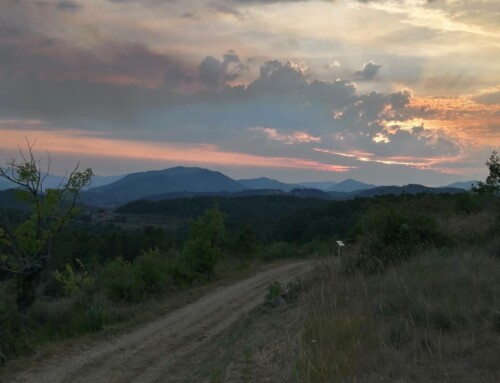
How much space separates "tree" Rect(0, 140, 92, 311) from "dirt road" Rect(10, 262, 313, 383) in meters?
4.81

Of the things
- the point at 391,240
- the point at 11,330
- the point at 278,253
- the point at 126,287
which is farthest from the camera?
the point at 278,253

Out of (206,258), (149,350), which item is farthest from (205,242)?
(149,350)

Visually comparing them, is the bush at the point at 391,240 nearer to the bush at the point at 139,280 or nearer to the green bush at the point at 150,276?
the bush at the point at 139,280

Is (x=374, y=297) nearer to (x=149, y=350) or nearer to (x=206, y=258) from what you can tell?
(x=149, y=350)

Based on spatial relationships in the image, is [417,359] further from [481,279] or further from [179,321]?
[179,321]

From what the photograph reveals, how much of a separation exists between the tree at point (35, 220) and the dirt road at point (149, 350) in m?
4.81

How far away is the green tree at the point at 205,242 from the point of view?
20844 mm

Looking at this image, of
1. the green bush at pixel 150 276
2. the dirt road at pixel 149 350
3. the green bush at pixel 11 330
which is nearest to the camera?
the dirt road at pixel 149 350

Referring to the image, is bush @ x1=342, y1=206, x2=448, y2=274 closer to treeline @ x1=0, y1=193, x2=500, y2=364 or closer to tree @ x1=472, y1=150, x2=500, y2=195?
treeline @ x1=0, y1=193, x2=500, y2=364

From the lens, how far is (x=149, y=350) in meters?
10.1

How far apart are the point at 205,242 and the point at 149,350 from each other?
11.5 metres

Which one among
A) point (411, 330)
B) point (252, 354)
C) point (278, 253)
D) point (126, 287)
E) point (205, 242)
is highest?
point (411, 330)

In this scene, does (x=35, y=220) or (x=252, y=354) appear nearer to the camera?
(x=252, y=354)

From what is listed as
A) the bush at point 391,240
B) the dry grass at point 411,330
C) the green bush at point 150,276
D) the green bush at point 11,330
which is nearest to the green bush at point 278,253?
the green bush at point 150,276
